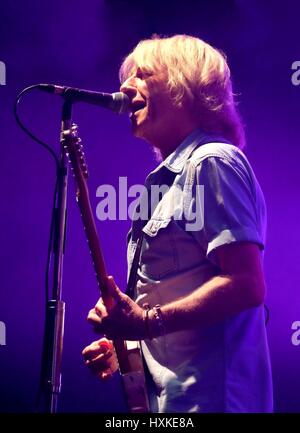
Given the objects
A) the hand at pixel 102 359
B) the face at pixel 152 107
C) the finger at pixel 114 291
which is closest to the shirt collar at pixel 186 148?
the face at pixel 152 107

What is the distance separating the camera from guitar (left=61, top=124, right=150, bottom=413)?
5.13 ft

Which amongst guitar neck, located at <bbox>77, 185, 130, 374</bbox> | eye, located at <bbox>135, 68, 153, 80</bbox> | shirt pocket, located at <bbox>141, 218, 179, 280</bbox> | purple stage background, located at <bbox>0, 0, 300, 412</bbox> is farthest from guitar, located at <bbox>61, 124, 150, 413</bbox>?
purple stage background, located at <bbox>0, 0, 300, 412</bbox>

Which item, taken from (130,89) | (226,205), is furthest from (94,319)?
(130,89)

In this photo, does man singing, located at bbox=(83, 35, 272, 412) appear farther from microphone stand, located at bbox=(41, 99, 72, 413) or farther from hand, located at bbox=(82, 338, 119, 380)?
hand, located at bbox=(82, 338, 119, 380)

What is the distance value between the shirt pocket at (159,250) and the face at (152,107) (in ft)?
1.08

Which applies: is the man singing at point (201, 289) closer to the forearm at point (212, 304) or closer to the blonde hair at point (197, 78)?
the forearm at point (212, 304)

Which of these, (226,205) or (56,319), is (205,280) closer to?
(226,205)

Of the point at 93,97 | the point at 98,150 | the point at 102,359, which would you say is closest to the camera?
the point at 93,97

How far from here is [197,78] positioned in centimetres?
185

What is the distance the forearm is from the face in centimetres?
59

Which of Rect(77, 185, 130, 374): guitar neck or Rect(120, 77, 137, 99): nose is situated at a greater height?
Rect(120, 77, 137, 99): nose

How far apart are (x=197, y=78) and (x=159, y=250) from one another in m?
0.59

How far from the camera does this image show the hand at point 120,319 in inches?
56.6
